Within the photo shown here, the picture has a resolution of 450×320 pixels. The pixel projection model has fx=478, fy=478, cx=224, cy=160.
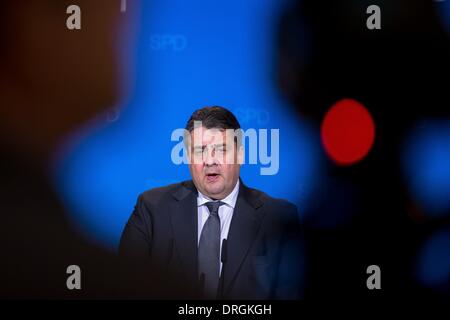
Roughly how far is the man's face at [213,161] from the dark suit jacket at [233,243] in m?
0.07

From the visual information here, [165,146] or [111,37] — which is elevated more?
[111,37]

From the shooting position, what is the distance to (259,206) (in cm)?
232

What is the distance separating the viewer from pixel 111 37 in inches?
92.2

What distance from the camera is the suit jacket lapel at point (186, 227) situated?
2.29 metres

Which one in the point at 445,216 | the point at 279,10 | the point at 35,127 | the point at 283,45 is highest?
the point at 279,10

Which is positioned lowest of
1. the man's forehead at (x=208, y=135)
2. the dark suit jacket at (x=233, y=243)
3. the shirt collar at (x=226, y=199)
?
the dark suit jacket at (x=233, y=243)

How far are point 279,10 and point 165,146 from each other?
2.85ft

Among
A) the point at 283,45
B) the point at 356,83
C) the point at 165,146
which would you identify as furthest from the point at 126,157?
the point at 356,83

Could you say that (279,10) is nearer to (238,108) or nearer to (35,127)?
(238,108)

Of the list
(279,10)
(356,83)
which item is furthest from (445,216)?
(279,10)

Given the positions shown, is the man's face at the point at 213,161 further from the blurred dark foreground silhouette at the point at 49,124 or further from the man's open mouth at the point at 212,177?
the blurred dark foreground silhouette at the point at 49,124

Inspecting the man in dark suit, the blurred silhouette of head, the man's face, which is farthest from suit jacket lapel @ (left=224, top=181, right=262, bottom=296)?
the blurred silhouette of head

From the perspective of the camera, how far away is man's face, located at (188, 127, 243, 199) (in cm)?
226

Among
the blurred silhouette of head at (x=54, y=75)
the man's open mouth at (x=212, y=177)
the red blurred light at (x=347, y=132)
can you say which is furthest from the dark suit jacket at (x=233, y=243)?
the blurred silhouette of head at (x=54, y=75)
